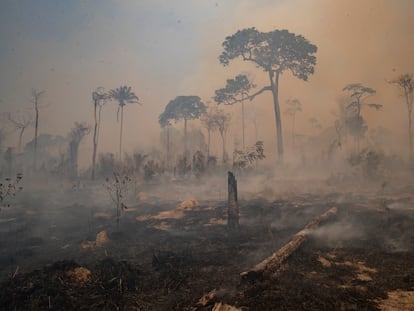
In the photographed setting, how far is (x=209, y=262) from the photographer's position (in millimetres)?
8891

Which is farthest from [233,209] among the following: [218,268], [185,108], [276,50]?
[185,108]

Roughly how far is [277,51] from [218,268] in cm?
3233

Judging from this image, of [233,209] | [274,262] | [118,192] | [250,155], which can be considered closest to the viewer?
[274,262]

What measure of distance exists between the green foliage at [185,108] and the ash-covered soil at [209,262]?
34.3 meters

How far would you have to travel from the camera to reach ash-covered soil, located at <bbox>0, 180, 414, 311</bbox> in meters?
6.15

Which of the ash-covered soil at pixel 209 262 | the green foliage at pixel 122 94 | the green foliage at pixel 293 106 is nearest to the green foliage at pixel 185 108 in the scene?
the green foliage at pixel 122 94

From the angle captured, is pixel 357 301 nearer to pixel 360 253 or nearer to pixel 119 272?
pixel 360 253

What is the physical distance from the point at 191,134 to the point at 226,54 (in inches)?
1150

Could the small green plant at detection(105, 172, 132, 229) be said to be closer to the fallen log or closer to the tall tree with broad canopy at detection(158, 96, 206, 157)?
the fallen log

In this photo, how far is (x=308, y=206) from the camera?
17.3 metres

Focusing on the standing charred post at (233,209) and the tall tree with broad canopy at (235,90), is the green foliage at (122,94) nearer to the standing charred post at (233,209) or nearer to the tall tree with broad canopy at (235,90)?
the tall tree with broad canopy at (235,90)

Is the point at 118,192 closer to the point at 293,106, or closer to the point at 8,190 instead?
the point at 8,190

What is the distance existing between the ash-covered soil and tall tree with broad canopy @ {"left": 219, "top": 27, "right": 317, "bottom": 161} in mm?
21386

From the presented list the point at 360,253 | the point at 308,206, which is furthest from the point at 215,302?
the point at 308,206
